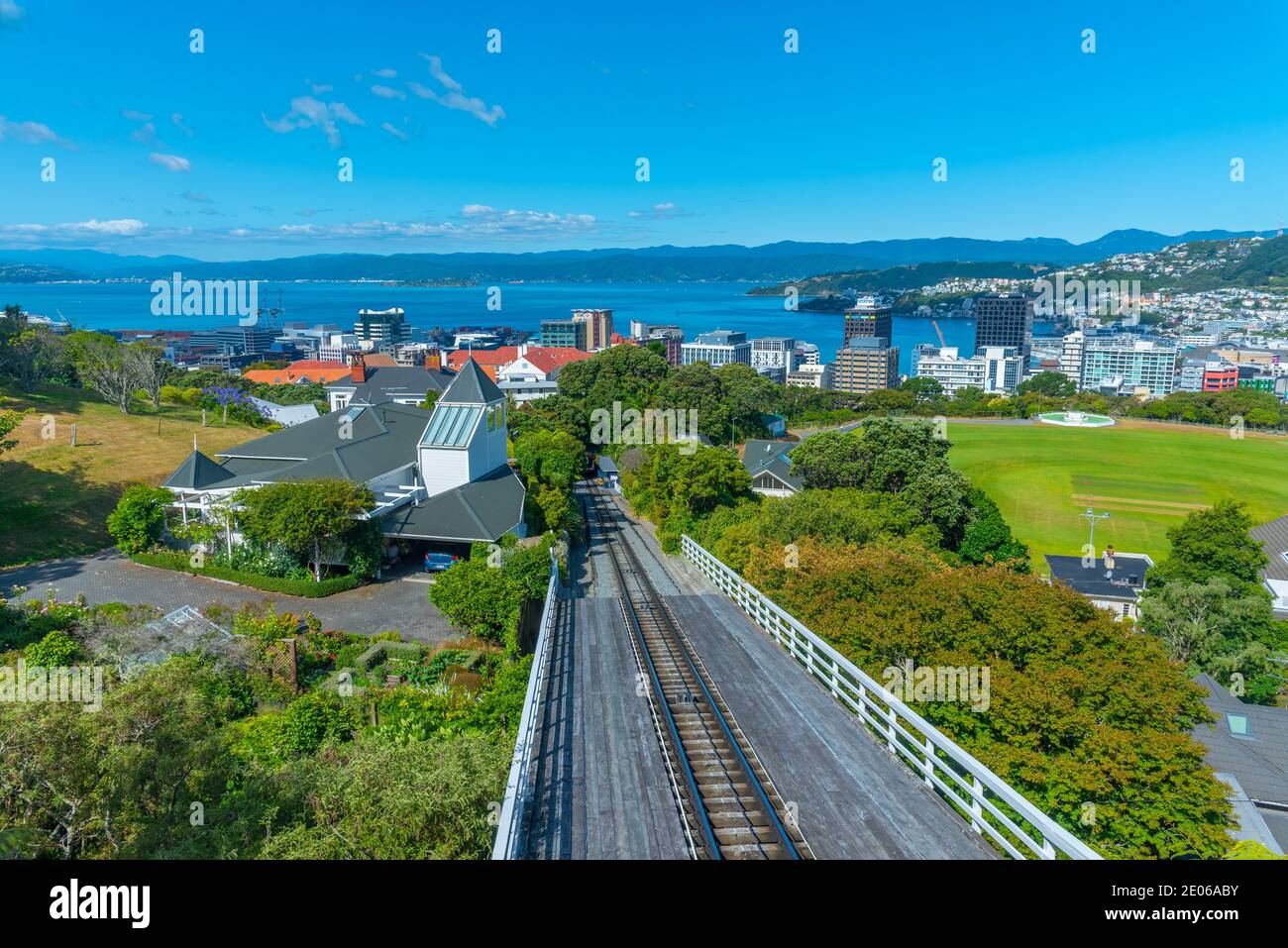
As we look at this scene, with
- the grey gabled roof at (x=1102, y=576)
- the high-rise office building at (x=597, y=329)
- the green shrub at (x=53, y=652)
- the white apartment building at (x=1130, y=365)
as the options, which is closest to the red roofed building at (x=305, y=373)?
the high-rise office building at (x=597, y=329)

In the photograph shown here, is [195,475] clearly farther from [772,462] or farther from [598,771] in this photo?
[772,462]

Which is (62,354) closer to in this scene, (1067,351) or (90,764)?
(90,764)

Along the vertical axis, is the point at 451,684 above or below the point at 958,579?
below

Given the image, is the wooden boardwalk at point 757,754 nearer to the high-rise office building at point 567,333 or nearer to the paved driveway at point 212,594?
the paved driveway at point 212,594

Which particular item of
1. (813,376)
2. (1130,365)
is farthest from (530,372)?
(1130,365)

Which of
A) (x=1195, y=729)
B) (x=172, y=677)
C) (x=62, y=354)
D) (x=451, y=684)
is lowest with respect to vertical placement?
(x=1195, y=729)
